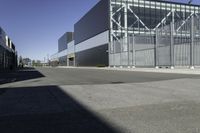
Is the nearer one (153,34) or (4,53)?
(153,34)

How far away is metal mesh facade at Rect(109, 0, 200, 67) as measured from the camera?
25.0m

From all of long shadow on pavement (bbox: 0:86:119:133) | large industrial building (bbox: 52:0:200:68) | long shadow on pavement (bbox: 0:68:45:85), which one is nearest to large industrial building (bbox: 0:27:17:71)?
large industrial building (bbox: 52:0:200:68)

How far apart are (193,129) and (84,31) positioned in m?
70.0

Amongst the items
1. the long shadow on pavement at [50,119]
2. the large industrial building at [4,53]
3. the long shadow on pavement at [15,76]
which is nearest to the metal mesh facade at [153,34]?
the long shadow on pavement at [15,76]

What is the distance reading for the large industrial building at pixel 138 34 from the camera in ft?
84.1

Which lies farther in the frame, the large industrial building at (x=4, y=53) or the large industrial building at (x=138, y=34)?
the large industrial building at (x=4, y=53)

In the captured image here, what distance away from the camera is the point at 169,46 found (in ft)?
89.2

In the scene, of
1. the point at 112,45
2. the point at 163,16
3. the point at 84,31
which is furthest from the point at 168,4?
the point at 84,31

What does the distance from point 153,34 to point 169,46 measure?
937 cm

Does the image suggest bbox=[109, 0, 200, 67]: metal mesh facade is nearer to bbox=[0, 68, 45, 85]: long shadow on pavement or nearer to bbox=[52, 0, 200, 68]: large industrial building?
bbox=[52, 0, 200, 68]: large industrial building

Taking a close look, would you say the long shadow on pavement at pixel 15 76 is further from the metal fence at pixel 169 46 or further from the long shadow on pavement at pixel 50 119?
the metal fence at pixel 169 46

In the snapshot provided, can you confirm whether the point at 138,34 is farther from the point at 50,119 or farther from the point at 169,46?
the point at 50,119

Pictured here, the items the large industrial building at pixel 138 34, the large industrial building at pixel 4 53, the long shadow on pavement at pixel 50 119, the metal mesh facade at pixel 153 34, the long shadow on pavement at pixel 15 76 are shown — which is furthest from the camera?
the large industrial building at pixel 4 53

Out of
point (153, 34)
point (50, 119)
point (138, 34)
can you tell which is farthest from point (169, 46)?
point (50, 119)
